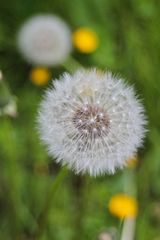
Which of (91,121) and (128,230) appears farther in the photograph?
(128,230)

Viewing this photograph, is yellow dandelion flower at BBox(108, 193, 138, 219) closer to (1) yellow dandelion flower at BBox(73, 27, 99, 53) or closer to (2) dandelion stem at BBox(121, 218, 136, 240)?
(2) dandelion stem at BBox(121, 218, 136, 240)

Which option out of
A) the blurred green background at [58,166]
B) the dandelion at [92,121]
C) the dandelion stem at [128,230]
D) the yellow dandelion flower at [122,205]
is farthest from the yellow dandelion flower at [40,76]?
the dandelion at [92,121]

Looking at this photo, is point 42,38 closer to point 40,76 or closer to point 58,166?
point 40,76

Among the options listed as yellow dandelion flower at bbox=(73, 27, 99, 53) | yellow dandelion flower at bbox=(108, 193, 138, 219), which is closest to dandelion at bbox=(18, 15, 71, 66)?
yellow dandelion flower at bbox=(73, 27, 99, 53)

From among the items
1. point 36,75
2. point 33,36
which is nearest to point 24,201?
point 36,75

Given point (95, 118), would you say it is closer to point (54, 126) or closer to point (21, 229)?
point (54, 126)

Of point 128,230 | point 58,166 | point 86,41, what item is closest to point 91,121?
point 128,230

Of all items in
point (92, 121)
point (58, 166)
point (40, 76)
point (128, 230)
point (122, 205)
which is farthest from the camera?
point (40, 76)
